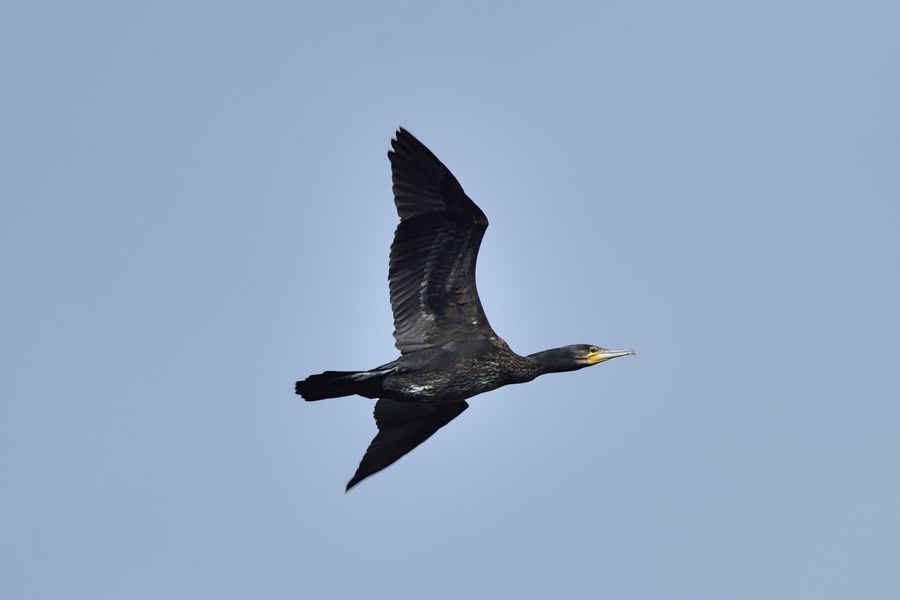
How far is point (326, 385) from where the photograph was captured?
1595cm

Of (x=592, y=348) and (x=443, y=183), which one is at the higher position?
(x=443, y=183)

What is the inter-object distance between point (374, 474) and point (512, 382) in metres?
2.20

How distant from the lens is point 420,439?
58.5 feet

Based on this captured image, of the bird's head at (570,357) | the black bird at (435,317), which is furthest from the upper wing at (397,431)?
the bird's head at (570,357)

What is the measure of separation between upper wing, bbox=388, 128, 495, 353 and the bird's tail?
953mm

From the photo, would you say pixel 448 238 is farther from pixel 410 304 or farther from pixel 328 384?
pixel 328 384

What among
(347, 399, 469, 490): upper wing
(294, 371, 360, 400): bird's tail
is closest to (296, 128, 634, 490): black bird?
(294, 371, 360, 400): bird's tail

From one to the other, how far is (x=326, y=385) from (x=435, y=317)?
1.55 metres

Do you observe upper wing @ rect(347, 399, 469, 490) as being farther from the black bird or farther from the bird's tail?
the bird's tail

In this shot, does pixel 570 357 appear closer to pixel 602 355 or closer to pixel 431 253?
pixel 602 355

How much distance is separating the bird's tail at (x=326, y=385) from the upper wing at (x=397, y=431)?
1746mm

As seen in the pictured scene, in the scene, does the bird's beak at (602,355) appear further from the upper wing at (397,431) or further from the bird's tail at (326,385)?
the bird's tail at (326,385)

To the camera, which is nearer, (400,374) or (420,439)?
(400,374)

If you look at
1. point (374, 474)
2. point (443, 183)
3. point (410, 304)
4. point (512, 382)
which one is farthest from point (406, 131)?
point (374, 474)
